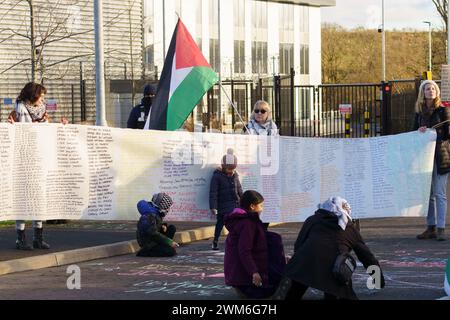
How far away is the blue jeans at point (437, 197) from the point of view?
13174 millimetres

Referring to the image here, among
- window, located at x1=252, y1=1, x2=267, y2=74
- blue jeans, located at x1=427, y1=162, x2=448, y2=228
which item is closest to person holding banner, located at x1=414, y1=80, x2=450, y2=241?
blue jeans, located at x1=427, y1=162, x2=448, y2=228

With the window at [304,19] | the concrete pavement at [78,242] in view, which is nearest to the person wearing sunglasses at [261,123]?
the concrete pavement at [78,242]

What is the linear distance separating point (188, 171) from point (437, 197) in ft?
11.4

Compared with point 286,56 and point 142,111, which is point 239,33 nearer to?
point 286,56

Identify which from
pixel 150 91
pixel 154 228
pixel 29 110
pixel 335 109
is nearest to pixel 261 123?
pixel 154 228

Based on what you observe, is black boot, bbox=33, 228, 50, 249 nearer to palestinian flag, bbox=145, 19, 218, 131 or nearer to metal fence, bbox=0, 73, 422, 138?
palestinian flag, bbox=145, 19, 218, 131

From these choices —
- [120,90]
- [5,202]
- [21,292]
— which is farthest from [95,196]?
[120,90]

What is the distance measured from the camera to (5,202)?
37.2ft

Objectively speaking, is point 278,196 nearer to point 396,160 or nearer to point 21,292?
point 396,160

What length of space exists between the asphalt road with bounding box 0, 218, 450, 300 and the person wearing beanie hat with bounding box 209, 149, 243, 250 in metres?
0.57

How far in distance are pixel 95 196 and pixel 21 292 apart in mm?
2155

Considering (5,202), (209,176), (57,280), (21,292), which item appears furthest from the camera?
(209,176)

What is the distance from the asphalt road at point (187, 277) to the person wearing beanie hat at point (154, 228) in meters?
0.18

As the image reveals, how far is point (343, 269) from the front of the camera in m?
8.51
